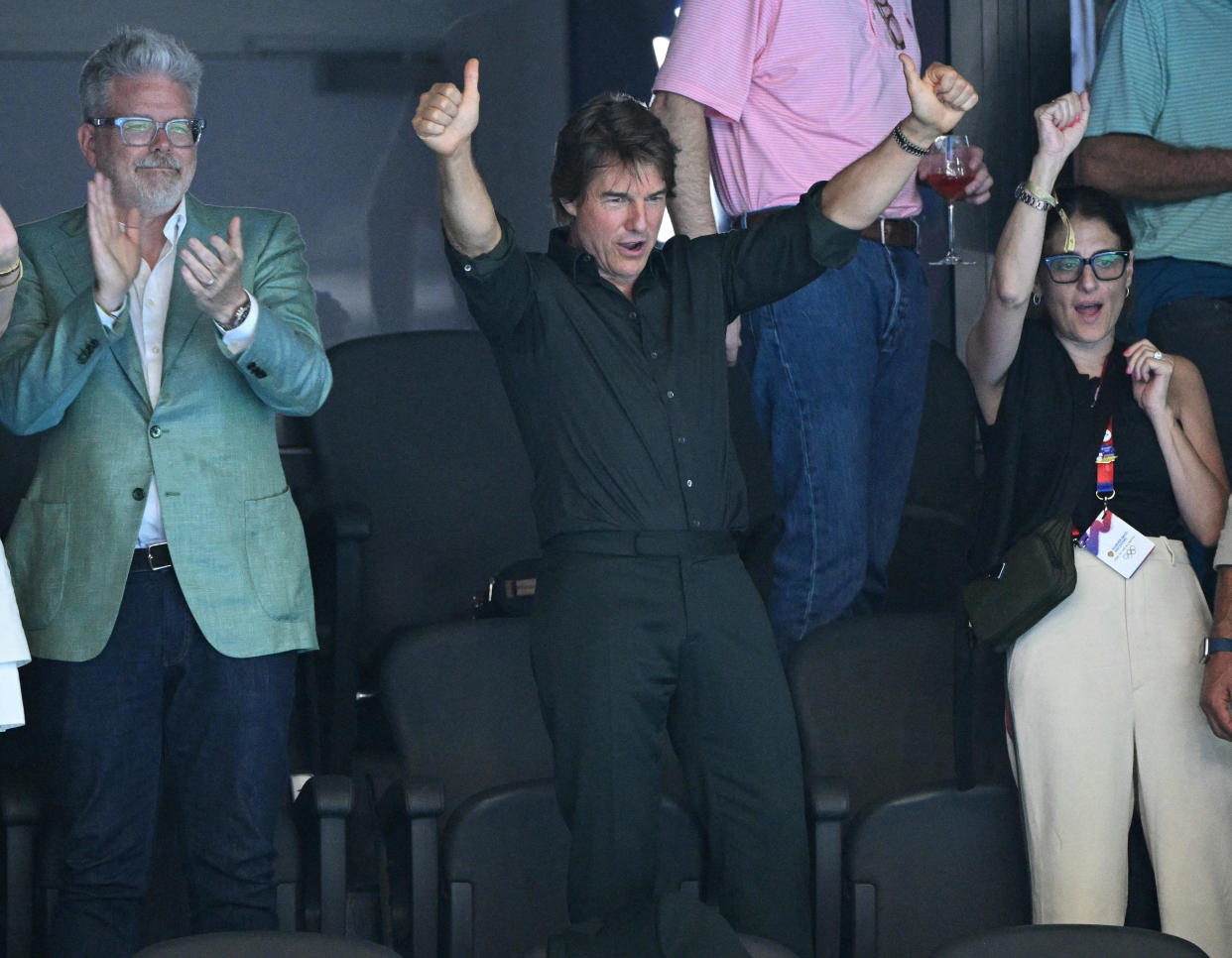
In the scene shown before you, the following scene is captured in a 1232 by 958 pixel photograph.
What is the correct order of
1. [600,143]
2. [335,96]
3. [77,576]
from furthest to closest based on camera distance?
1. [335,96]
2. [600,143]
3. [77,576]

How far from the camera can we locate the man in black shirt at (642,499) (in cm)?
240

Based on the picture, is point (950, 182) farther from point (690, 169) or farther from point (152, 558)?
point (152, 558)

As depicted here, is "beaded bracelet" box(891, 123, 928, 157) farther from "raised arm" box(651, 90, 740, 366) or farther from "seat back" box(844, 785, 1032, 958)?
"seat back" box(844, 785, 1032, 958)

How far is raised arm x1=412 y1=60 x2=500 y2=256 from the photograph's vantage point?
237 cm

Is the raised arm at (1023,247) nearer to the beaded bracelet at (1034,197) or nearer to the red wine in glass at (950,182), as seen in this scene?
the beaded bracelet at (1034,197)

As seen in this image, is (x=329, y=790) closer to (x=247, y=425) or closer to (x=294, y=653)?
(x=294, y=653)

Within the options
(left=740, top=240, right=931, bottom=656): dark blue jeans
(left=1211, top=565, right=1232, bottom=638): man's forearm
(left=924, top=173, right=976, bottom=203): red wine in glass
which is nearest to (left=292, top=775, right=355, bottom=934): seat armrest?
(left=740, top=240, right=931, bottom=656): dark blue jeans

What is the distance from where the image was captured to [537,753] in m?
2.99

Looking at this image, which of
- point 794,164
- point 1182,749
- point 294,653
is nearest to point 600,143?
point 794,164

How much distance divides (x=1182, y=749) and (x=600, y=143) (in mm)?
1346

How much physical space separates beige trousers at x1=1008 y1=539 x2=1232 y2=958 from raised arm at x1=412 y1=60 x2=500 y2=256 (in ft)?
3.68

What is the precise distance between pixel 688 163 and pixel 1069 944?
1620 mm

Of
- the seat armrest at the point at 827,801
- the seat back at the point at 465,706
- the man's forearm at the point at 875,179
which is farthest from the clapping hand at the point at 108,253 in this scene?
the seat armrest at the point at 827,801

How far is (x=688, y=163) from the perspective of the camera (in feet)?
9.99
